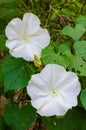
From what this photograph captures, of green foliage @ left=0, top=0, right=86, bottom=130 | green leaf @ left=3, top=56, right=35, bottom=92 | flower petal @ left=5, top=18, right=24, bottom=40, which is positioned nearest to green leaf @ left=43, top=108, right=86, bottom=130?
green foliage @ left=0, top=0, right=86, bottom=130

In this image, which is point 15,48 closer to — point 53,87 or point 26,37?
point 26,37

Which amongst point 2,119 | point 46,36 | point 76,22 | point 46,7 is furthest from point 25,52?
point 46,7

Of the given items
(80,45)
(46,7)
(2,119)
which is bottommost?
Answer: (2,119)

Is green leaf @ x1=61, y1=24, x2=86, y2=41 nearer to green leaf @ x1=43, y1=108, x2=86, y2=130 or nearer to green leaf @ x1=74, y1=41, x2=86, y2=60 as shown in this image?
green leaf @ x1=74, y1=41, x2=86, y2=60

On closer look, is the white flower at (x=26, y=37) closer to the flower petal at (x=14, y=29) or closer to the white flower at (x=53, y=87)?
the flower petal at (x=14, y=29)

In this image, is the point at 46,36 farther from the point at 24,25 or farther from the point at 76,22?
the point at 76,22

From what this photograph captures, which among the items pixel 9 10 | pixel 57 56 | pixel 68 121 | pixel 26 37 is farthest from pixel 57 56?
pixel 9 10
